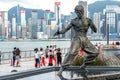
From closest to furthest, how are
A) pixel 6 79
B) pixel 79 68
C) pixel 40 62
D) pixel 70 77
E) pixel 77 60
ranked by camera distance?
pixel 6 79
pixel 70 77
pixel 79 68
pixel 77 60
pixel 40 62

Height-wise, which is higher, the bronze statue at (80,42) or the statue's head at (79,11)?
the statue's head at (79,11)

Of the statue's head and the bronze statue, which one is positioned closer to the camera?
the bronze statue

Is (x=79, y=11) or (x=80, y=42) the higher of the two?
(x=79, y=11)

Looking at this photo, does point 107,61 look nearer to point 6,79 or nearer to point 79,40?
point 79,40

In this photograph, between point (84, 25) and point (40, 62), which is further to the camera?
point (40, 62)

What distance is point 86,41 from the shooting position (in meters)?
11.2

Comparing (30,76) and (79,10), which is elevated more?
(79,10)

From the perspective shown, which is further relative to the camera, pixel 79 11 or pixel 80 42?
pixel 79 11

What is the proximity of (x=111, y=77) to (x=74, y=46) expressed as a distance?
160 cm

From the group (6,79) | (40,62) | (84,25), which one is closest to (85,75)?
(84,25)

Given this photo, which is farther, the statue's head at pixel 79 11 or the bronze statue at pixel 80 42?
the statue's head at pixel 79 11

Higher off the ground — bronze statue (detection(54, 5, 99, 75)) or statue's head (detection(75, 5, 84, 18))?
statue's head (detection(75, 5, 84, 18))

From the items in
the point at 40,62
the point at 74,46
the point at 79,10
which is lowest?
the point at 40,62

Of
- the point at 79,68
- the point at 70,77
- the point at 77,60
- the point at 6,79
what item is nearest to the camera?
the point at 6,79
